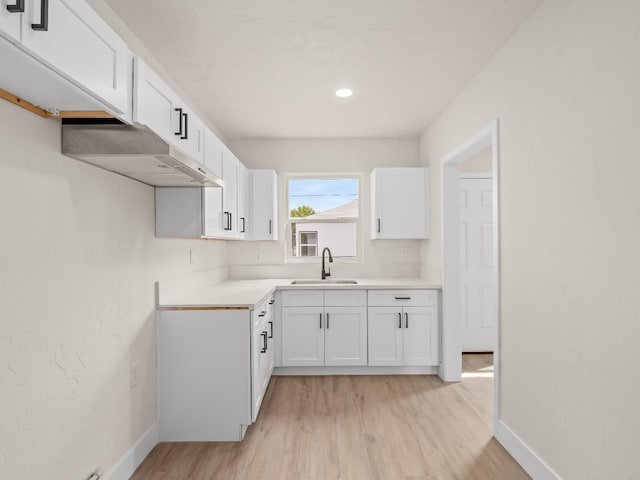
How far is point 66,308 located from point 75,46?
1.08m

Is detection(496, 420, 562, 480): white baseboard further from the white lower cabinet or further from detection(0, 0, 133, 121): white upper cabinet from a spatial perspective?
detection(0, 0, 133, 121): white upper cabinet

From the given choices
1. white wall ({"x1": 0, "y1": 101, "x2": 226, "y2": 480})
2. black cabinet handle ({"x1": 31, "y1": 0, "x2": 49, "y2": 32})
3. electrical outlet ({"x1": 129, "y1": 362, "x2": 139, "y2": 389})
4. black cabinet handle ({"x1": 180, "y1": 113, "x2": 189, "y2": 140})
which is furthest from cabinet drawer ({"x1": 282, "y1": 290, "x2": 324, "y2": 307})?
black cabinet handle ({"x1": 31, "y1": 0, "x2": 49, "y2": 32})

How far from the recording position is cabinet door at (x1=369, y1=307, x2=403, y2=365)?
3.65 metres

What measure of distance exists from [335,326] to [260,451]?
1.47 m

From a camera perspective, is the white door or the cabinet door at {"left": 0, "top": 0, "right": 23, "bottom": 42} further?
the white door

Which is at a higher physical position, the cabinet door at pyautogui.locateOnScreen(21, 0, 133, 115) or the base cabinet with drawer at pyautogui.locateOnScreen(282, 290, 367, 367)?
the cabinet door at pyautogui.locateOnScreen(21, 0, 133, 115)

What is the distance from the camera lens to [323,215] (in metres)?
4.52

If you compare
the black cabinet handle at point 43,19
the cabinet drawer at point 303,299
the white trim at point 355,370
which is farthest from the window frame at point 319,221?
the black cabinet handle at point 43,19

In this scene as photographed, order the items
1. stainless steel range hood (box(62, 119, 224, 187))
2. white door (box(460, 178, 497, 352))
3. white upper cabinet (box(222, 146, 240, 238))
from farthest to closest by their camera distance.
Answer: white door (box(460, 178, 497, 352))
white upper cabinet (box(222, 146, 240, 238))
stainless steel range hood (box(62, 119, 224, 187))

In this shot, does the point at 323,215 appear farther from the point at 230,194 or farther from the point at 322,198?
the point at 230,194

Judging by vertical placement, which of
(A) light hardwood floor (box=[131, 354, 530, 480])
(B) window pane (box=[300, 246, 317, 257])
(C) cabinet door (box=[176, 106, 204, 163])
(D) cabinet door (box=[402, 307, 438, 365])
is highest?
(C) cabinet door (box=[176, 106, 204, 163])

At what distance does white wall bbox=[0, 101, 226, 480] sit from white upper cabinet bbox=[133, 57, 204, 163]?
0.36m

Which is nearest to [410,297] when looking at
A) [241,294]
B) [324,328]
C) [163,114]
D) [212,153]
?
[324,328]

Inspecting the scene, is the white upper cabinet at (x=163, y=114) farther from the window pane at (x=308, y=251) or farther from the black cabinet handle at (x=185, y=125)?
the window pane at (x=308, y=251)
